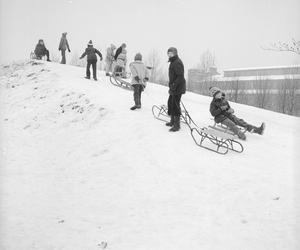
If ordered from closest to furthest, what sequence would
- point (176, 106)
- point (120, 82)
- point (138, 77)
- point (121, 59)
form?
1. point (176, 106)
2. point (138, 77)
3. point (120, 82)
4. point (121, 59)

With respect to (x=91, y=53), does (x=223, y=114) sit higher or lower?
lower

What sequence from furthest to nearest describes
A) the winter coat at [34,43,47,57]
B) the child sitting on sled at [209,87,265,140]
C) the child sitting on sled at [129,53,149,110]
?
the winter coat at [34,43,47,57] → the child sitting on sled at [129,53,149,110] → the child sitting on sled at [209,87,265,140]

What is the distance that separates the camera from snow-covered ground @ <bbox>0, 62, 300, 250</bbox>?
5.87 meters

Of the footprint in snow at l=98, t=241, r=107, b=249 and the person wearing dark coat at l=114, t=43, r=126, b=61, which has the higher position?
the person wearing dark coat at l=114, t=43, r=126, b=61

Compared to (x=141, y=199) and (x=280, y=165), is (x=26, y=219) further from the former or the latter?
(x=280, y=165)

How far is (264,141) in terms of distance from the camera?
34.6 ft

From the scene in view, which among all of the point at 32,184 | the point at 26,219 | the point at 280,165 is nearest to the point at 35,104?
the point at 32,184

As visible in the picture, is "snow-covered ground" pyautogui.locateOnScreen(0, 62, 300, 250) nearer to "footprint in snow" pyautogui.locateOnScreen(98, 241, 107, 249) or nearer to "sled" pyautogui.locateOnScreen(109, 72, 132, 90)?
"footprint in snow" pyautogui.locateOnScreen(98, 241, 107, 249)

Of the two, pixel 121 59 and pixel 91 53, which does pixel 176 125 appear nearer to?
pixel 91 53

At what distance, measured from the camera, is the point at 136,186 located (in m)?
7.37

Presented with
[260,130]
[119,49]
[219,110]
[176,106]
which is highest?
[119,49]

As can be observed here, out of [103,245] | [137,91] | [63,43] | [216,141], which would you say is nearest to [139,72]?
[137,91]

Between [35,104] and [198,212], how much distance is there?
980 cm

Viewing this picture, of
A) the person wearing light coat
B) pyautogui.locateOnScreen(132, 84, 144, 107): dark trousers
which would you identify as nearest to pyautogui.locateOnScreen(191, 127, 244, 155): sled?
pyautogui.locateOnScreen(132, 84, 144, 107): dark trousers
